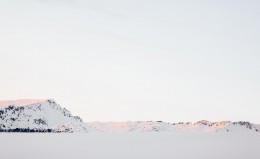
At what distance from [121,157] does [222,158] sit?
21.2 meters

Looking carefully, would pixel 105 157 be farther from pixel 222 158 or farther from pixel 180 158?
pixel 222 158

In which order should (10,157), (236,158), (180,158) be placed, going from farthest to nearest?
(180,158) → (236,158) → (10,157)

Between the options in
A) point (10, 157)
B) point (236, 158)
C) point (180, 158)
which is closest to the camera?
point (10, 157)

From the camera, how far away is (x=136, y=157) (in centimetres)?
8225

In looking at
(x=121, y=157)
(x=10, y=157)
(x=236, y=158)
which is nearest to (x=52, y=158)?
(x=10, y=157)

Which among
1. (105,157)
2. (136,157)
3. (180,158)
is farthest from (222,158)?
(105,157)

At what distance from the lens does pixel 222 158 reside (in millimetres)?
75875

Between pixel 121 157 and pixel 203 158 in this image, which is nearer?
pixel 203 158

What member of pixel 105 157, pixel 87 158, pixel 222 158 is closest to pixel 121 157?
pixel 105 157

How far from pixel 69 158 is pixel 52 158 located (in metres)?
3.36

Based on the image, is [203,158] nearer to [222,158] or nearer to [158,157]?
[222,158]

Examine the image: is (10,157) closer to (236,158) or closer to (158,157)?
(158,157)

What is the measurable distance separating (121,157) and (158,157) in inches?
309

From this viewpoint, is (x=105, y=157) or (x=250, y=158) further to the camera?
(x=105, y=157)
